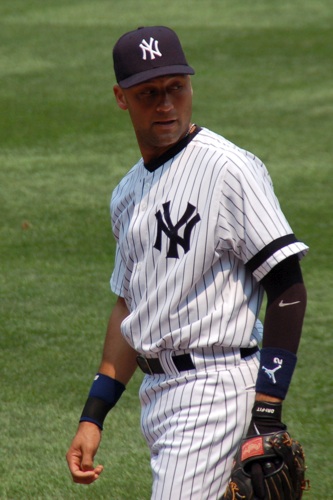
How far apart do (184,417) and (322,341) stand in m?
3.22

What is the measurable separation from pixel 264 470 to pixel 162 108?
999 mm

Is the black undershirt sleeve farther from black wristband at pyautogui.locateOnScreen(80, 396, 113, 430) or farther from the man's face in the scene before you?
black wristband at pyautogui.locateOnScreen(80, 396, 113, 430)

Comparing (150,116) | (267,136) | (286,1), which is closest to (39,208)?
(267,136)

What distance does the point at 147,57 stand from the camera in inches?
121

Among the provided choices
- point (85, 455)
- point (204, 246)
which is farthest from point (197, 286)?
point (85, 455)

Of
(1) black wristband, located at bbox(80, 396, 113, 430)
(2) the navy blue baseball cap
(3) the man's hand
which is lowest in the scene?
(3) the man's hand

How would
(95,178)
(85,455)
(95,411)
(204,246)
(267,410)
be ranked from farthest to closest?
(95,178) → (95,411) → (85,455) → (204,246) → (267,410)

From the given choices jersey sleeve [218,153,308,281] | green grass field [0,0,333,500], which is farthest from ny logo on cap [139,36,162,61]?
green grass field [0,0,333,500]

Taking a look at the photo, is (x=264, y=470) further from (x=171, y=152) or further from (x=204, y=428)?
→ (x=171, y=152)

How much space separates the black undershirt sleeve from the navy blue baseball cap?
2.00 ft

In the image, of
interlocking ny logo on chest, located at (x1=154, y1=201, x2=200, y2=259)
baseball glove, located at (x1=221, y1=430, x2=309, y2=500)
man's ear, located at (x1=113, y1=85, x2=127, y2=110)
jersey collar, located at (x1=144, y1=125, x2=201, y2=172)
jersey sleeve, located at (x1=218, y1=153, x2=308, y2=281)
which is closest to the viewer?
baseball glove, located at (x1=221, y1=430, x2=309, y2=500)

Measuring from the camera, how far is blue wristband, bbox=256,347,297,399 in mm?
2838

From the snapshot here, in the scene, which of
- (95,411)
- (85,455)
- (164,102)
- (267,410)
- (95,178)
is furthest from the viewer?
(95,178)

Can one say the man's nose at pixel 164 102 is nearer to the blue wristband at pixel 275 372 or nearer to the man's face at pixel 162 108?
the man's face at pixel 162 108
